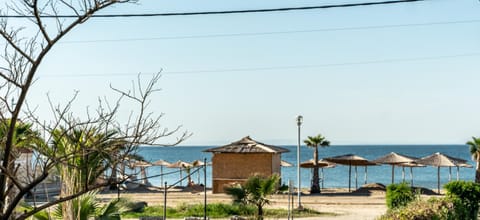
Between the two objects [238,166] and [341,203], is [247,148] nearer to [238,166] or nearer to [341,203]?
[238,166]

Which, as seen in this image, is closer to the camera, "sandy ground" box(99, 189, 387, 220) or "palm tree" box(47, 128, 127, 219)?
"palm tree" box(47, 128, 127, 219)

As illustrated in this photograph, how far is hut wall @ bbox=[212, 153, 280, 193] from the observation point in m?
36.1

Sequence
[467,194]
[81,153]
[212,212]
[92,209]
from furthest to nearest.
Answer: [212,212] → [467,194] → [92,209] → [81,153]

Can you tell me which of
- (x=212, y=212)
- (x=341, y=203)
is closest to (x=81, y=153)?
(x=212, y=212)

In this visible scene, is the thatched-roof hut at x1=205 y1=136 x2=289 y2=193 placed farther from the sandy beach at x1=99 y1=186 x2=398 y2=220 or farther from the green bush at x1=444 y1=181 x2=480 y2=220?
the green bush at x1=444 y1=181 x2=480 y2=220

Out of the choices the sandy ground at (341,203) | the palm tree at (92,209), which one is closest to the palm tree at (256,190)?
the sandy ground at (341,203)

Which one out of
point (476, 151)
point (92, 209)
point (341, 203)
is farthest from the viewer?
point (476, 151)

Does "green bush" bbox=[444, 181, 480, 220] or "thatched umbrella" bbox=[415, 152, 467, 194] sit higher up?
"thatched umbrella" bbox=[415, 152, 467, 194]

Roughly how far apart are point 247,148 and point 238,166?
1135 millimetres

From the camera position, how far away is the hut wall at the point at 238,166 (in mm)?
36062

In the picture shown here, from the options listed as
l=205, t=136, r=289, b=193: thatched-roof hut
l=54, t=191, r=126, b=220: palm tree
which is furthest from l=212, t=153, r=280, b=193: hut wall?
l=54, t=191, r=126, b=220: palm tree

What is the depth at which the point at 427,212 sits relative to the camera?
1448 cm

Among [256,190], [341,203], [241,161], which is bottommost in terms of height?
[341,203]

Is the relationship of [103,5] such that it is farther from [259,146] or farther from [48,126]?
[259,146]
